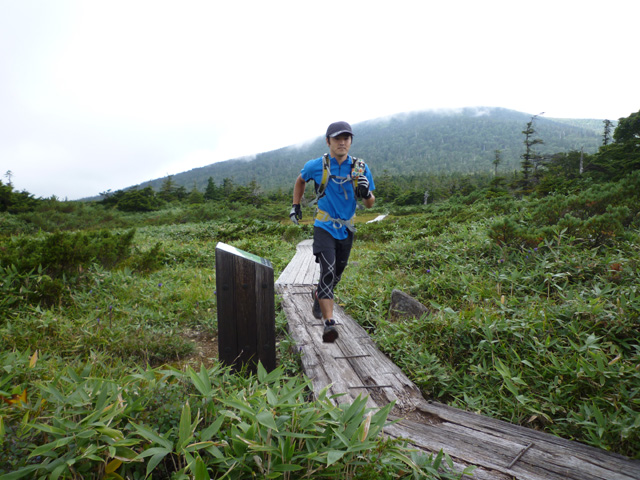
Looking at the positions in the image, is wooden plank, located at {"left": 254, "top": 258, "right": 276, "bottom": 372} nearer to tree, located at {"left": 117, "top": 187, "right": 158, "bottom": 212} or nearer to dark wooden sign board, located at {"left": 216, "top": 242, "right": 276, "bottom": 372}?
dark wooden sign board, located at {"left": 216, "top": 242, "right": 276, "bottom": 372}

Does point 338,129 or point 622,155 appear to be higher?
point 338,129

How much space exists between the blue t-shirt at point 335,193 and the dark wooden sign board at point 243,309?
118 cm

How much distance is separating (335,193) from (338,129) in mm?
651

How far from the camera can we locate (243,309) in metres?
2.53

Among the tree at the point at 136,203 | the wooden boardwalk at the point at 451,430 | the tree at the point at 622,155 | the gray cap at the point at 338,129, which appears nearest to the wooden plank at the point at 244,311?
the wooden boardwalk at the point at 451,430

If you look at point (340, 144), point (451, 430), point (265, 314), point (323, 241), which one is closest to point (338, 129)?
point (340, 144)

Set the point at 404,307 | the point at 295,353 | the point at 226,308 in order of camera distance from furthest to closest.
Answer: the point at 404,307, the point at 295,353, the point at 226,308

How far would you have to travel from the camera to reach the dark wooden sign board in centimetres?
246

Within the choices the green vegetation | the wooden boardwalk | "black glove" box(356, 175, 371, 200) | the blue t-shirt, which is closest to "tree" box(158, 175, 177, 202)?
the green vegetation

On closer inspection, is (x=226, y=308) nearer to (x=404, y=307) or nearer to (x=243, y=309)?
(x=243, y=309)

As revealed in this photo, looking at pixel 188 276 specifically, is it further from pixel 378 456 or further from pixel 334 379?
pixel 378 456

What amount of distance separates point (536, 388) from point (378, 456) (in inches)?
64.8

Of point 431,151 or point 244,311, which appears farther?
point 431,151

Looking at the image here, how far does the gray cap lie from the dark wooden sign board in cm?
158
